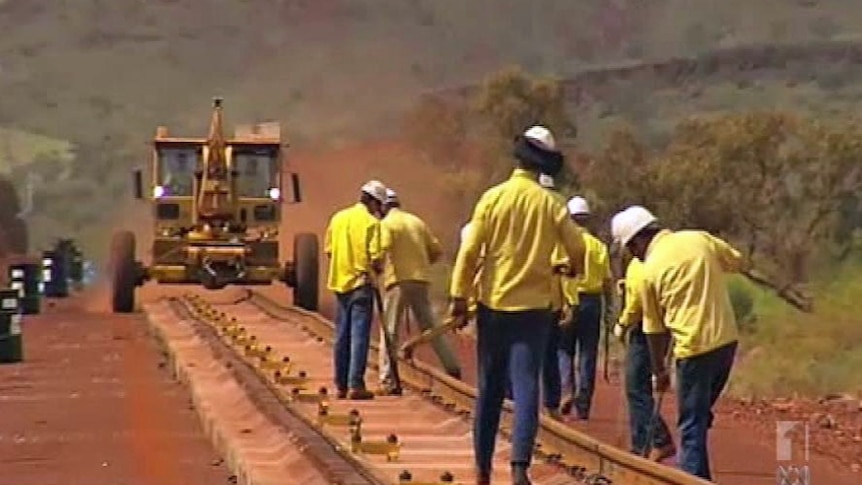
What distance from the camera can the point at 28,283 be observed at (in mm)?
43344

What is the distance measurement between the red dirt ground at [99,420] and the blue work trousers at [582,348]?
3.29m

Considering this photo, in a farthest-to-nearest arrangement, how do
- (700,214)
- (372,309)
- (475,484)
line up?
(700,214)
(372,309)
(475,484)

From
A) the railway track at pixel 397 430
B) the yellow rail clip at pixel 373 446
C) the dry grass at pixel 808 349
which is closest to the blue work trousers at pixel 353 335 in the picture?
the railway track at pixel 397 430

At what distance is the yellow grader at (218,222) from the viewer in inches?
1549

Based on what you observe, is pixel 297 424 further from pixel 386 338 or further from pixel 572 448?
pixel 386 338

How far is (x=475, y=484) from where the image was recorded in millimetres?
13398

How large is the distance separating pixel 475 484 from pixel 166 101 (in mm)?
108635

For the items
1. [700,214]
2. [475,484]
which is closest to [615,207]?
[700,214]

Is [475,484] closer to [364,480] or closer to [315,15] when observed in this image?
[364,480]

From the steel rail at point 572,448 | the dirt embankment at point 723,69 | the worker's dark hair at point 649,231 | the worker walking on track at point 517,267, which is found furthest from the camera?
the dirt embankment at point 723,69

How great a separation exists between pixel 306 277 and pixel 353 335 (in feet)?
67.8

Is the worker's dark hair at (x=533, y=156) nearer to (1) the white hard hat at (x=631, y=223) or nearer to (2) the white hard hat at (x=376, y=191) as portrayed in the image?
(1) the white hard hat at (x=631, y=223)

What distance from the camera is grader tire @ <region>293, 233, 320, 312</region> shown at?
3991cm

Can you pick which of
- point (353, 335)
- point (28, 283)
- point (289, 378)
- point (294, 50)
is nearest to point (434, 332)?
point (353, 335)
